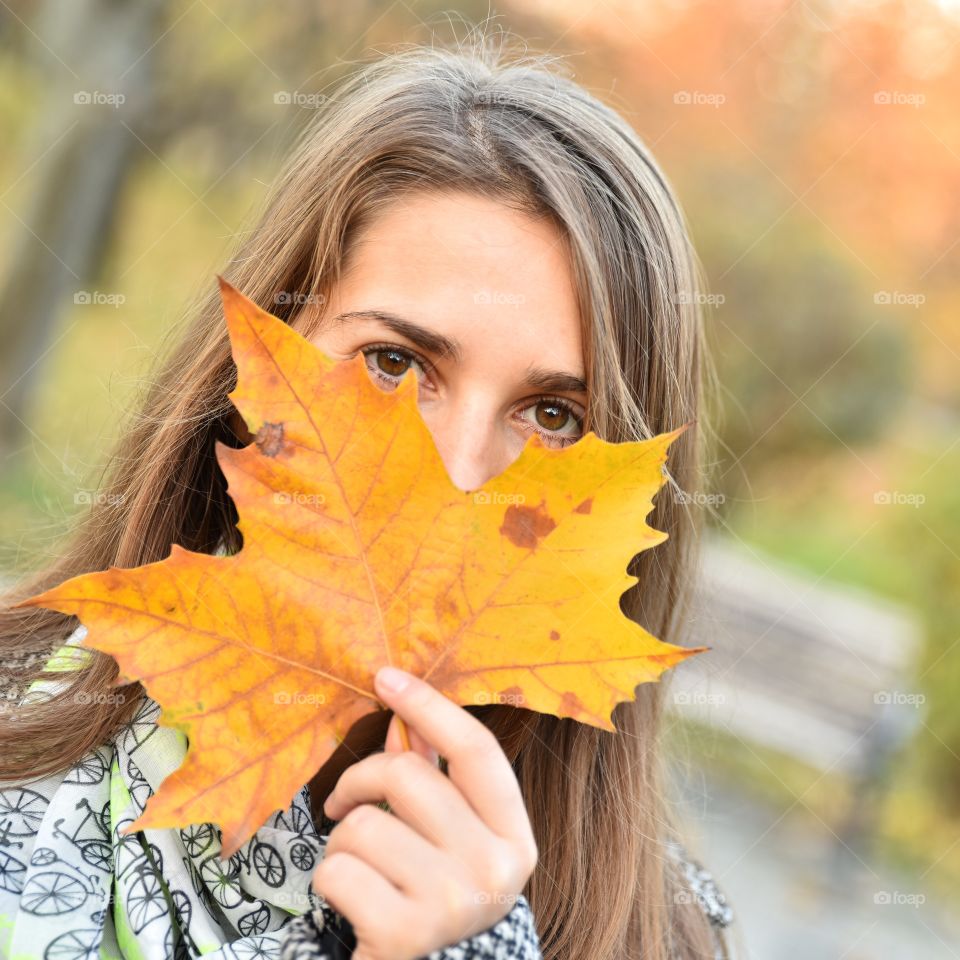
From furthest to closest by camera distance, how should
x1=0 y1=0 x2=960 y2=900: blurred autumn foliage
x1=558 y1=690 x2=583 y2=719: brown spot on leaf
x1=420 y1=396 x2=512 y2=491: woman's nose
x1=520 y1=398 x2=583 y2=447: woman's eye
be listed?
x1=0 y1=0 x2=960 y2=900: blurred autumn foliage
x1=520 y1=398 x2=583 y2=447: woman's eye
x1=420 y1=396 x2=512 y2=491: woman's nose
x1=558 y1=690 x2=583 y2=719: brown spot on leaf

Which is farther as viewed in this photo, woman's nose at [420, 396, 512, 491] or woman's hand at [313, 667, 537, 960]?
woman's nose at [420, 396, 512, 491]

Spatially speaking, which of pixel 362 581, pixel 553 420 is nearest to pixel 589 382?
pixel 553 420

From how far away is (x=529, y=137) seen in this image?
67.3 inches

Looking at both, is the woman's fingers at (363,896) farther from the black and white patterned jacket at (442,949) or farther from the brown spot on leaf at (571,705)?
the brown spot on leaf at (571,705)

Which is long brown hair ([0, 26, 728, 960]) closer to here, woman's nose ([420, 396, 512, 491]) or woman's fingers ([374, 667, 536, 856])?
woman's nose ([420, 396, 512, 491])

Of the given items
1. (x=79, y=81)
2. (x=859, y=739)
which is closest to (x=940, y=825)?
(x=859, y=739)

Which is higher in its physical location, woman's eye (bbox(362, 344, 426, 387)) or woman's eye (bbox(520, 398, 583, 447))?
woman's eye (bbox(362, 344, 426, 387))

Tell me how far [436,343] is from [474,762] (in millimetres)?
614

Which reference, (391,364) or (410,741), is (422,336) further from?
(410,741)

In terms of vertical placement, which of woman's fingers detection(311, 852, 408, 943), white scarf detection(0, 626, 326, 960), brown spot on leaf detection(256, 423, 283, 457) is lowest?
white scarf detection(0, 626, 326, 960)

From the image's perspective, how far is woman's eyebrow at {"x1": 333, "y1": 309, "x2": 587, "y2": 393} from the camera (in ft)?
4.58

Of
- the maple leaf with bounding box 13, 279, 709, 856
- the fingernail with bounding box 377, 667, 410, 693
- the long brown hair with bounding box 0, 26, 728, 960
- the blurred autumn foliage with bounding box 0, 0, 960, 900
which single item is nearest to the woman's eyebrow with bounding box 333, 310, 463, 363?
the long brown hair with bounding box 0, 26, 728, 960

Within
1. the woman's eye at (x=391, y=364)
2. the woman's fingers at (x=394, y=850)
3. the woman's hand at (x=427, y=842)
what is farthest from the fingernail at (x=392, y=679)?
the woman's eye at (x=391, y=364)

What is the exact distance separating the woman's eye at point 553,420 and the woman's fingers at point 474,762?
58 centimetres
